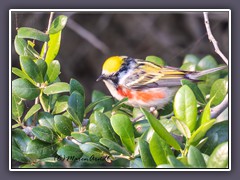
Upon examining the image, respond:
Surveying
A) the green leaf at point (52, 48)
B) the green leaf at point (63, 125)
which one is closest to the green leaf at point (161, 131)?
the green leaf at point (63, 125)

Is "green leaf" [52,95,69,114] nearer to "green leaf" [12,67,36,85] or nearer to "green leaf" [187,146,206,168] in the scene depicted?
"green leaf" [12,67,36,85]

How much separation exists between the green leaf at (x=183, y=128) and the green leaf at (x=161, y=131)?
0.22 feet

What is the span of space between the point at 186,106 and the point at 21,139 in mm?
920

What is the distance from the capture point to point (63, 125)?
108 inches

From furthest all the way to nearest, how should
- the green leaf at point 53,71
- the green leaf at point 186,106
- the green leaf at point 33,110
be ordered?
1. the green leaf at point 53,71
2. the green leaf at point 33,110
3. the green leaf at point 186,106

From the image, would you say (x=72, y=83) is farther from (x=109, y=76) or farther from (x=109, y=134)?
(x=109, y=76)

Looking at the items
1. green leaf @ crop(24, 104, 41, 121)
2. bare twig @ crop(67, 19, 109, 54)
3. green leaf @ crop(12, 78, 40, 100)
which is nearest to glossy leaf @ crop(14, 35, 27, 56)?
green leaf @ crop(12, 78, 40, 100)

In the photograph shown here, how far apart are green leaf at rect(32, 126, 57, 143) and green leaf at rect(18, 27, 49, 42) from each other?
1.63ft

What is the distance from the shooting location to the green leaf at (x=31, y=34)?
2842 millimetres

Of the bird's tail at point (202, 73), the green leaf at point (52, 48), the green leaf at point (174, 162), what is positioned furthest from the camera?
the bird's tail at point (202, 73)

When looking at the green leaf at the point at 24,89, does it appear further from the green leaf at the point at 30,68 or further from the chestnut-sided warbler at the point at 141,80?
the chestnut-sided warbler at the point at 141,80

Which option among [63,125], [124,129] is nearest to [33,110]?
[63,125]

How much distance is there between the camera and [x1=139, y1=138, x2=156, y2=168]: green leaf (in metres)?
2.50

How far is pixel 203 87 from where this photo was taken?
3.30 metres
